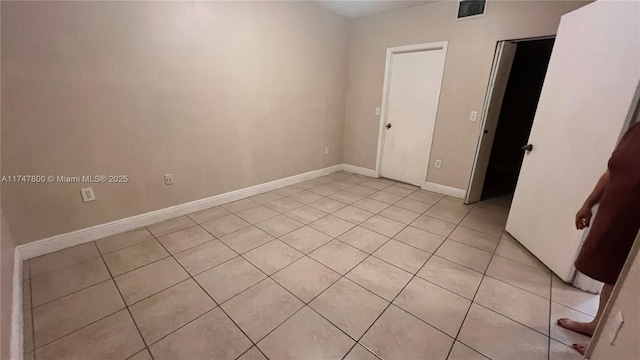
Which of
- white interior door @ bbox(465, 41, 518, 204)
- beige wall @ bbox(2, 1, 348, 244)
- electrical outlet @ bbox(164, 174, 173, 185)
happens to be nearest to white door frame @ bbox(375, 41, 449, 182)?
white interior door @ bbox(465, 41, 518, 204)

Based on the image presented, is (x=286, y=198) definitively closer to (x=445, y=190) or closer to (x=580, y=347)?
(x=445, y=190)

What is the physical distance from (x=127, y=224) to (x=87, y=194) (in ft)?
1.31

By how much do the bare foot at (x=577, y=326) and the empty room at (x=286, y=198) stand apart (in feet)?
0.04

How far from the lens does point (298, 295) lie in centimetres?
155

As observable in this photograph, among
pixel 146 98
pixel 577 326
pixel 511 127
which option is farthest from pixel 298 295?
pixel 511 127

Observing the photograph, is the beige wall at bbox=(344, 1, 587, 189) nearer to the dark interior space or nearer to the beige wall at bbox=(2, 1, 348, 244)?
the beige wall at bbox=(2, 1, 348, 244)

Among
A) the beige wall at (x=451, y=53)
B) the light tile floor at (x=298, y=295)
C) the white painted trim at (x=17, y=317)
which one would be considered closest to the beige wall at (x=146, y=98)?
the white painted trim at (x=17, y=317)

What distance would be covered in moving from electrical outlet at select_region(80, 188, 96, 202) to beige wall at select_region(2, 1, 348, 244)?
0.12 ft

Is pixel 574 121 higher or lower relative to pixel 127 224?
higher

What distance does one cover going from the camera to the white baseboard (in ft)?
13.6

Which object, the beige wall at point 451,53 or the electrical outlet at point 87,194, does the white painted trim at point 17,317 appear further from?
the beige wall at point 451,53

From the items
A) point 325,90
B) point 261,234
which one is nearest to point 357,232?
A: point 261,234

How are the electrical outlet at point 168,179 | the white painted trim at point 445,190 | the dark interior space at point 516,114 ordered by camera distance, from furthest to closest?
the dark interior space at point 516,114
the white painted trim at point 445,190
the electrical outlet at point 168,179

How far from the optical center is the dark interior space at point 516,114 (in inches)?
160
